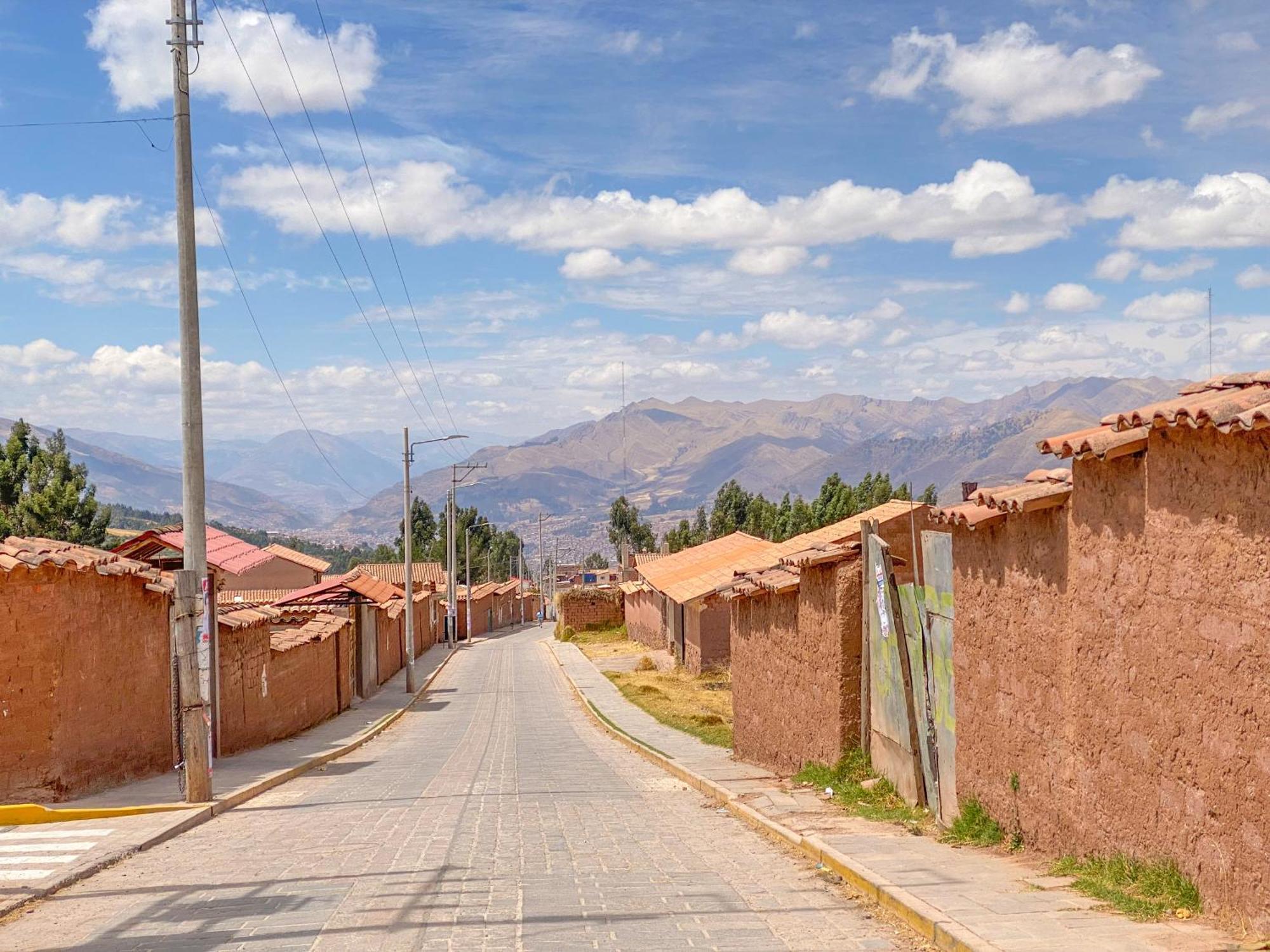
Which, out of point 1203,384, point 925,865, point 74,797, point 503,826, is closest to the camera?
point 1203,384

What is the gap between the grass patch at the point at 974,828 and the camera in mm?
10555

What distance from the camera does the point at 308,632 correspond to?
3120 centimetres

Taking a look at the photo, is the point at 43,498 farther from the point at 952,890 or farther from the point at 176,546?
the point at 952,890

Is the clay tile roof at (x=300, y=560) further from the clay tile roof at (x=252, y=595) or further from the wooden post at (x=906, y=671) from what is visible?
the wooden post at (x=906, y=671)

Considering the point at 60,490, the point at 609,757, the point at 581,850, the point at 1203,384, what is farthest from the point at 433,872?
the point at 60,490

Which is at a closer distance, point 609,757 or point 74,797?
point 74,797

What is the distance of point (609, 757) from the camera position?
23.4 m

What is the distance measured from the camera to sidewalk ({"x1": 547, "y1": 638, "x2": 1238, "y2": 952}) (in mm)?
7129

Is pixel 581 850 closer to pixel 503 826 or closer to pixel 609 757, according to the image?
pixel 503 826

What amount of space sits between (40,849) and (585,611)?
6810 centimetres

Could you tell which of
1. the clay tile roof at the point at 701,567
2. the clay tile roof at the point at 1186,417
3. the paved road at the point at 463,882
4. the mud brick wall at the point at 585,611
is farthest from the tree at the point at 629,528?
the clay tile roof at the point at 1186,417

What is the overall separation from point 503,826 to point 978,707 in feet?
17.9

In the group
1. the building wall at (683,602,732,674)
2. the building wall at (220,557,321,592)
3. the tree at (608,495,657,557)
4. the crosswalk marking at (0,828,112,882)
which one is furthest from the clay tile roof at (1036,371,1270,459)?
the tree at (608,495,657,557)

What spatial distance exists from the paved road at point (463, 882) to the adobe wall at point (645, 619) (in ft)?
115
